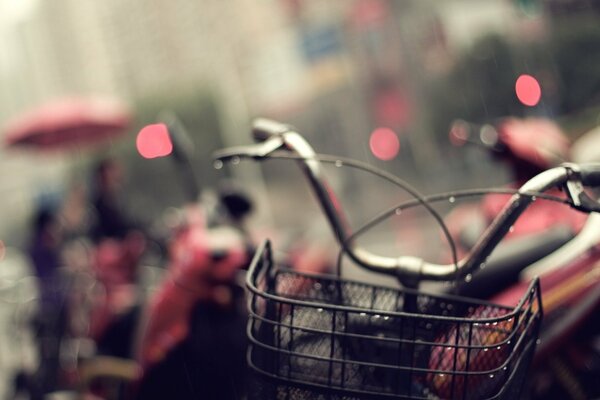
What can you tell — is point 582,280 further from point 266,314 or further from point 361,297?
point 266,314

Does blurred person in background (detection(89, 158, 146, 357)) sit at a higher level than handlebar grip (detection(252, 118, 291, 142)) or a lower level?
lower

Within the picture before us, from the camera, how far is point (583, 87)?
18.2m

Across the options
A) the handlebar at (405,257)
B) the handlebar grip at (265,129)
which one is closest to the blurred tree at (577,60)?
the handlebar grip at (265,129)

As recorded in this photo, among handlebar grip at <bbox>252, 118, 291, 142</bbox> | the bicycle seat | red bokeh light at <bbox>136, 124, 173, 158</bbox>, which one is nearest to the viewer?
handlebar grip at <bbox>252, 118, 291, 142</bbox>

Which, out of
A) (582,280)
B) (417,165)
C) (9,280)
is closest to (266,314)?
(582,280)

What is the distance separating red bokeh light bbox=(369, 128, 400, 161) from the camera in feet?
105

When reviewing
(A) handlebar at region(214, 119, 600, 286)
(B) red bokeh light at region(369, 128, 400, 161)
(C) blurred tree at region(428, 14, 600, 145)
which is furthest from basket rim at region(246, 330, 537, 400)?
(B) red bokeh light at region(369, 128, 400, 161)

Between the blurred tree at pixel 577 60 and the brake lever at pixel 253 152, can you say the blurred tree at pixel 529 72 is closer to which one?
the blurred tree at pixel 577 60

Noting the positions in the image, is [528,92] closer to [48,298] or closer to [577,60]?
[48,298]

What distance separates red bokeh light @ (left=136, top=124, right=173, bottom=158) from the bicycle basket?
1721mm

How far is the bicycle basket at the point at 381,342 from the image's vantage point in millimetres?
1505

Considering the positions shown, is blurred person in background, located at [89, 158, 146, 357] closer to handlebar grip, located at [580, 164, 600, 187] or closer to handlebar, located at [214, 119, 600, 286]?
handlebar, located at [214, 119, 600, 286]

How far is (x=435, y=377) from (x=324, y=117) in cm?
4070

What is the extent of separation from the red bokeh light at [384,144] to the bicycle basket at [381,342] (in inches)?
1150
